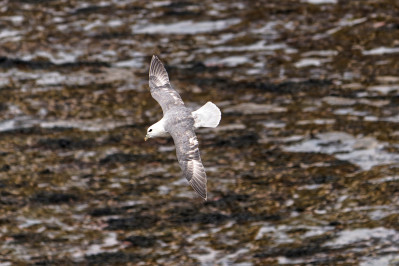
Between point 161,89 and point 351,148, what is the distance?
7639mm

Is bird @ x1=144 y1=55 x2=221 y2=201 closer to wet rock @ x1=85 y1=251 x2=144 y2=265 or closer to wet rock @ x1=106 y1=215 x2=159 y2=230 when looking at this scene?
wet rock @ x1=85 y1=251 x2=144 y2=265

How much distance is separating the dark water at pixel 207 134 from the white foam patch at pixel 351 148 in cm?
5

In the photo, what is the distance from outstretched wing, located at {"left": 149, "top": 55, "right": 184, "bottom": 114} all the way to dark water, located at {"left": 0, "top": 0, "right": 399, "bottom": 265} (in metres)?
4.57

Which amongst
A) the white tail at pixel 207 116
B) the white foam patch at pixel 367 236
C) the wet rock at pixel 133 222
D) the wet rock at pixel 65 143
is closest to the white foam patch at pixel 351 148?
the white foam patch at pixel 367 236

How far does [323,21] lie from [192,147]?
14.6m

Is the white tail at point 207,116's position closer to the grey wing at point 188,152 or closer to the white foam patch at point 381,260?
the grey wing at point 188,152

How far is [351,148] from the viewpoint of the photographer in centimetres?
1891

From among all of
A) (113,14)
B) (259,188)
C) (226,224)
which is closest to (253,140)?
(259,188)

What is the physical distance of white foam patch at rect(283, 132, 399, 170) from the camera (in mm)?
18234

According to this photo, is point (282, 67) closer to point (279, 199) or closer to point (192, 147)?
point (279, 199)

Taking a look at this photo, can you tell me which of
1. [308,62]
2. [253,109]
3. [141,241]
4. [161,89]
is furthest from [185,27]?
[161,89]

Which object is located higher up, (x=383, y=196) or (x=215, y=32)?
(x=215, y=32)

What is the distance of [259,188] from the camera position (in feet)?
58.5

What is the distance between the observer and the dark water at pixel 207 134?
643 inches
